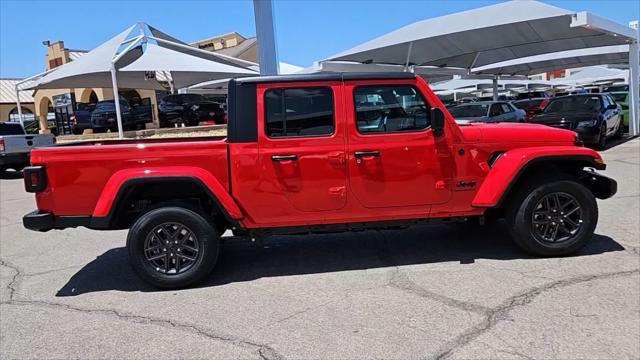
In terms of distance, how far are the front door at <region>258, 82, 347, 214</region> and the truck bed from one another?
48cm

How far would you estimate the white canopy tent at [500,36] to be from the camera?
47.6 ft

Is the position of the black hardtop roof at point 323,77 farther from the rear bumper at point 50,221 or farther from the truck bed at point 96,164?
the rear bumper at point 50,221

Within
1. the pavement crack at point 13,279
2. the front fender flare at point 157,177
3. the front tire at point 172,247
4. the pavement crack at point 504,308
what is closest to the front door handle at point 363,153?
the front fender flare at point 157,177

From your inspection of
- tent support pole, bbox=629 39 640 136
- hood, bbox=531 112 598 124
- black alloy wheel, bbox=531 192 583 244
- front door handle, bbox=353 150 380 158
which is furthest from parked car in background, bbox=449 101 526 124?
front door handle, bbox=353 150 380 158

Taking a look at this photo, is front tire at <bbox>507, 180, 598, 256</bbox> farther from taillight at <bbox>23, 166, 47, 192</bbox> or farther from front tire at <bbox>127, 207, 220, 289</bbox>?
taillight at <bbox>23, 166, 47, 192</bbox>

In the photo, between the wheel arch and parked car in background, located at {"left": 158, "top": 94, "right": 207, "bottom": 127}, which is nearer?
the wheel arch

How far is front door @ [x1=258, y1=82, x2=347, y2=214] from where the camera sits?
15.3ft

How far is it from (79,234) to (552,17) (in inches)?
523

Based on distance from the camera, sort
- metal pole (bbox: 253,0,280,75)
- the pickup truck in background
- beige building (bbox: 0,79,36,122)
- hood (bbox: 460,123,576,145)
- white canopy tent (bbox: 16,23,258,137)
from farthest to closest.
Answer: beige building (bbox: 0,79,36,122) < white canopy tent (bbox: 16,23,258,137) < the pickup truck in background < metal pole (bbox: 253,0,280,75) < hood (bbox: 460,123,576,145)

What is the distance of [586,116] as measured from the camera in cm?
1395

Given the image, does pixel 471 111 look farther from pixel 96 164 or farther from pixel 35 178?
pixel 35 178

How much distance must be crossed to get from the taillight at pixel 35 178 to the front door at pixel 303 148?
1987 mm

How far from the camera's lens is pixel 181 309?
4.27 metres

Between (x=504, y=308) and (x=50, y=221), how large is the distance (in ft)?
13.3
